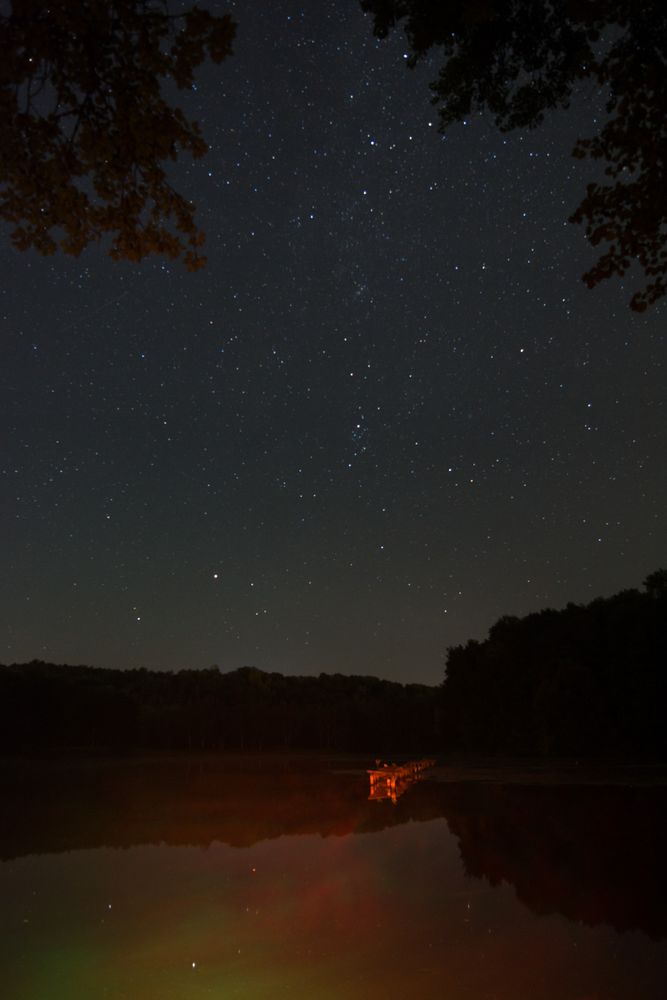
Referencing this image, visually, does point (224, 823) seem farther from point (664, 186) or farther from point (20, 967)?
point (664, 186)

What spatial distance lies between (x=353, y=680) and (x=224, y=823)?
292ft

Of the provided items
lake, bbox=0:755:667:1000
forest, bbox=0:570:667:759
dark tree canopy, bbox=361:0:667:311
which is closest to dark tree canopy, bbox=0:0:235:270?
dark tree canopy, bbox=361:0:667:311

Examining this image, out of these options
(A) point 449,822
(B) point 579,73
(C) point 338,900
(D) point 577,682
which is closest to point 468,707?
(D) point 577,682

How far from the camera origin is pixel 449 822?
2203cm

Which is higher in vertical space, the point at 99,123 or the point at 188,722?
the point at 188,722

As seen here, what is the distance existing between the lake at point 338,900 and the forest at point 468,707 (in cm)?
2313

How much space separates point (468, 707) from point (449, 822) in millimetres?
42374

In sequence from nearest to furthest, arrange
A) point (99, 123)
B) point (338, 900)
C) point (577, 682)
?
point (99, 123)
point (338, 900)
point (577, 682)

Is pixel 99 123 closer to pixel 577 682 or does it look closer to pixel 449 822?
pixel 449 822

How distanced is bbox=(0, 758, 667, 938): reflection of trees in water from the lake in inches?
3.3

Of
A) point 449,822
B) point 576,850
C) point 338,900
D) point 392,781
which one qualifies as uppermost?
point 392,781

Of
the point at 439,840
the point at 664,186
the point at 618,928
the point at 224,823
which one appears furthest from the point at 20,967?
the point at 224,823

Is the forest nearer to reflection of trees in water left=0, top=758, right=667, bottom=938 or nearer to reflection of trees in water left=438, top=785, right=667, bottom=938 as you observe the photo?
reflection of trees in water left=0, top=758, right=667, bottom=938

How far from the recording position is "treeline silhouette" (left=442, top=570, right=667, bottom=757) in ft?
158
